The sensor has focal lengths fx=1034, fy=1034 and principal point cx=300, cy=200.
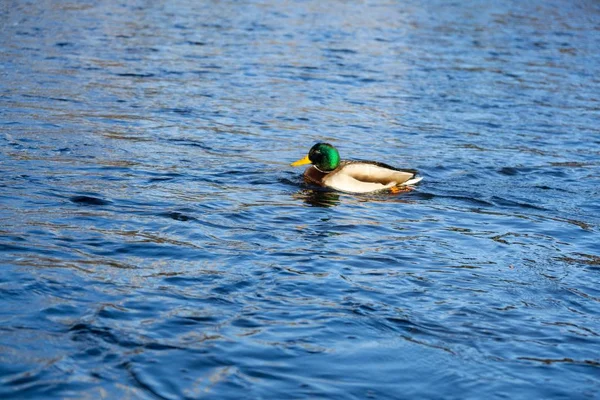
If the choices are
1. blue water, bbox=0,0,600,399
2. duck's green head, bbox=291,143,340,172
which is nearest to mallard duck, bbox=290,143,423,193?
duck's green head, bbox=291,143,340,172

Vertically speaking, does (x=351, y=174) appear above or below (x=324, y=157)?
below

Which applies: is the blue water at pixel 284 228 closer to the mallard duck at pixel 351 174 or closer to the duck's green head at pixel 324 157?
the mallard duck at pixel 351 174

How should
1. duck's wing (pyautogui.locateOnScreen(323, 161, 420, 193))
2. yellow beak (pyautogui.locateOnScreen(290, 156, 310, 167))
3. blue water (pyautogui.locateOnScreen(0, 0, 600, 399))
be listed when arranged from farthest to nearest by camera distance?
yellow beak (pyautogui.locateOnScreen(290, 156, 310, 167)), duck's wing (pyautogui.locateOnScreen(323, 161, 420, 193)), blue water (pyautogui.locateOnScreen(0, 0, 600, 399))

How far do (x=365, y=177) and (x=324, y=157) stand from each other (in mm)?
627

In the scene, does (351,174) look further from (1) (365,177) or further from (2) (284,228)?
(2) (284,228)

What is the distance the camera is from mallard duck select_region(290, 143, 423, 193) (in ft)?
38.6

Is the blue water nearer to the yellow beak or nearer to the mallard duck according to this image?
the mallard duck

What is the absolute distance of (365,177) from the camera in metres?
11.9

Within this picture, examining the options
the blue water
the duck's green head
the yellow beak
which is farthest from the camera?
the yellow beak

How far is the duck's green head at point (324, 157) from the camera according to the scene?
482 inches

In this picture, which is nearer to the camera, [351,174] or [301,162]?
[351,174]

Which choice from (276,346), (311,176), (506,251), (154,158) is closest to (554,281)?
(506,251)

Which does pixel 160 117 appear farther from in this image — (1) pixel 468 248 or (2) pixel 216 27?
(2) pixel 216 27

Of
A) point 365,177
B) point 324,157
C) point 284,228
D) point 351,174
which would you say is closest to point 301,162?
point 324,157
